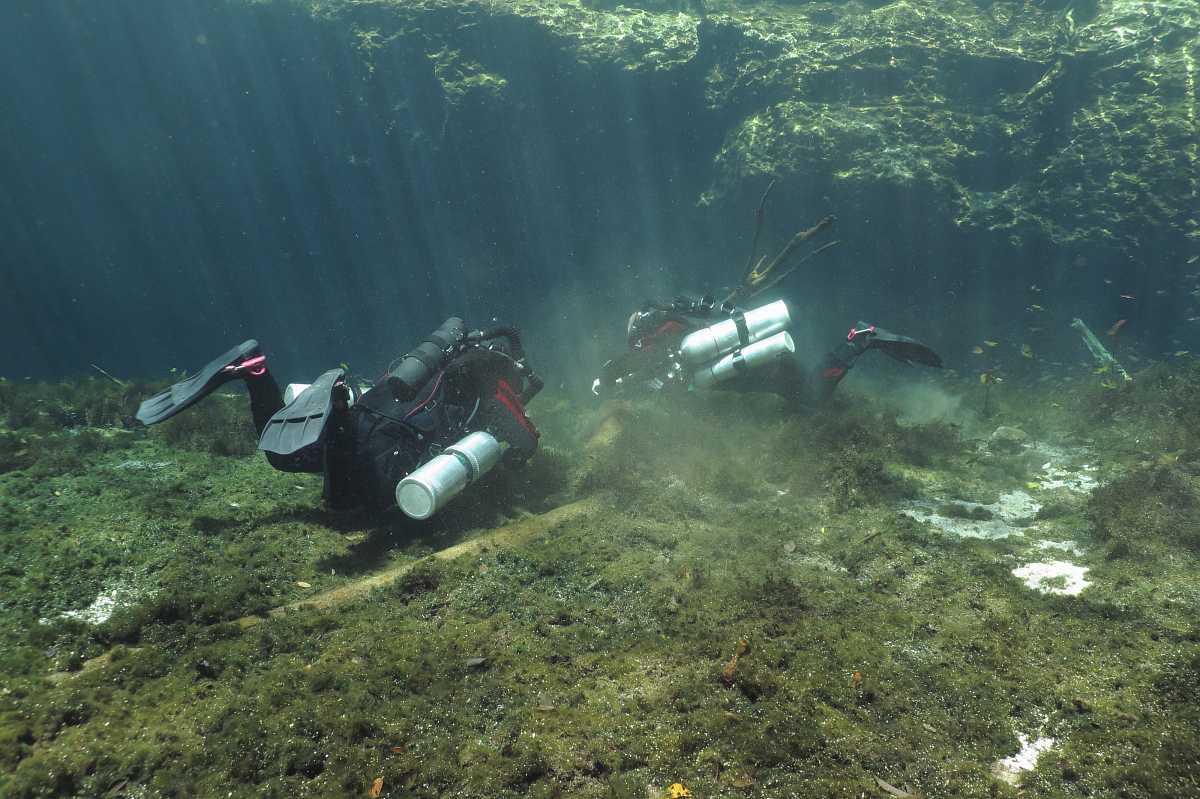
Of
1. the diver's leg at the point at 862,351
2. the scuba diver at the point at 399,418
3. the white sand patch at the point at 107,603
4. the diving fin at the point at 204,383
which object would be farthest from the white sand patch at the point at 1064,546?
the diving fin at the point at 204,383

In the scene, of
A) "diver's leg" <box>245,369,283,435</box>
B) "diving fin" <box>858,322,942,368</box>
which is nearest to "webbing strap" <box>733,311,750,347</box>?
"diving fin" <box>858,322,942,368</box>

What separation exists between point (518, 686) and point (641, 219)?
51.4ft

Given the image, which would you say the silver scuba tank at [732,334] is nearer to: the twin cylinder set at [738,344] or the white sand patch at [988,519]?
the twin cylinder set at [738,344]

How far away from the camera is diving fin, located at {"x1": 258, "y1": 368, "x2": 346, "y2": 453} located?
558cm

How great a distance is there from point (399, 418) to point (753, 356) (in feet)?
19.9

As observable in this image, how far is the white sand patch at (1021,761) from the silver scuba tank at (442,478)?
5089 mm

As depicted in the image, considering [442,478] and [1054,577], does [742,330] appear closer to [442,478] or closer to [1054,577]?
[1054,577]

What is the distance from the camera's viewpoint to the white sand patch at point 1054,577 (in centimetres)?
493

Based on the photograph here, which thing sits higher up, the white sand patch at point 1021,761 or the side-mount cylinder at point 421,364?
the side-mount cylinder at point 421,364

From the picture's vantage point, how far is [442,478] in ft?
20.5

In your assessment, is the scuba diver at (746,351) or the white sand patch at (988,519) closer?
the white sand patch at (988,519)

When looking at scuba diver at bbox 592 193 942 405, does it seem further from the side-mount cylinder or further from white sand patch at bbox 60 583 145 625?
white sand patch at bbox 60 583 145 625

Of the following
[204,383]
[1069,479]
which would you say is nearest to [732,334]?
[1069,479]

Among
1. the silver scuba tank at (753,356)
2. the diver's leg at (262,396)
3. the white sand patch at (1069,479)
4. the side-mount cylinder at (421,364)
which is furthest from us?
the silver scuba tank at (753,356)
